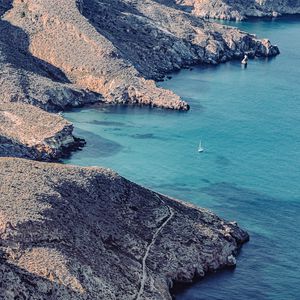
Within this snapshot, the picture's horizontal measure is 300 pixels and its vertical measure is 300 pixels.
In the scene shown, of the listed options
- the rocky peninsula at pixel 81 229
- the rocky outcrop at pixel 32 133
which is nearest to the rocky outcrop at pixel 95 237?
the rocky peninsula at pixel 81 229

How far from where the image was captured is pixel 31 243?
83875mm

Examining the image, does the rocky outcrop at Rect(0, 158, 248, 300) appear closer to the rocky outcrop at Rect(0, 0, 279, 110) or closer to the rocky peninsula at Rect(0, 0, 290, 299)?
the rocky peninsula at Rect(0, 0, 290, 299)

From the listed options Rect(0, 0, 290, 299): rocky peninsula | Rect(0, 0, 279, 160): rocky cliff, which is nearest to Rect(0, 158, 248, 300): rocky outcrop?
Rect(0, 0, 290, 299): rocky peninsula

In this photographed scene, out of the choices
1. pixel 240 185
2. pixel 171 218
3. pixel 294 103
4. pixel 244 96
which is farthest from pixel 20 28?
pixel 171 218

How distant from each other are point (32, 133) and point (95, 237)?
152ft

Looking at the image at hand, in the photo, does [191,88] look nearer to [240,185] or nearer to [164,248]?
[240,185]

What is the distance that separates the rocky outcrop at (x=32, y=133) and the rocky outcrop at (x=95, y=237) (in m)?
27.4

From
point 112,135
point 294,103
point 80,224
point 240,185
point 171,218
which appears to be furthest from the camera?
point 294,103

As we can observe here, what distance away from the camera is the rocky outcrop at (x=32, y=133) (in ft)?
422

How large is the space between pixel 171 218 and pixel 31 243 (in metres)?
23.6

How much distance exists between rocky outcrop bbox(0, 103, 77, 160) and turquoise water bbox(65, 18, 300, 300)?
3.80m

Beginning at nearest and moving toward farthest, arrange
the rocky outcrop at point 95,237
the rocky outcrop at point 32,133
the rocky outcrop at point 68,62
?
the rocky outcrop at point 95,237, the rocky outcrop at point 32,133, the rocky outcrop at point 68,62

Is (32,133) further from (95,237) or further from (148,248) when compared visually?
(95,237)

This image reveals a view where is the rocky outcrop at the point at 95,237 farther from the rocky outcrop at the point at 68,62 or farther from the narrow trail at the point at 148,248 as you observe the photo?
the rocky outcrop at the point at 68,62
